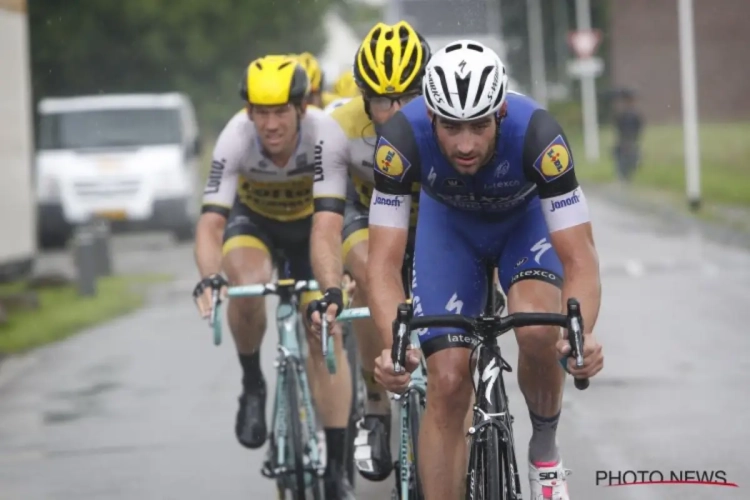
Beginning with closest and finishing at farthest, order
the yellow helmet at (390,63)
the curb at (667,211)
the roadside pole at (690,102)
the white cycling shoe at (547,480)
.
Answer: the white cycling shoe at (547,480) < the yellow helmet at (390,63) < the curb at (667,211) < the roadside pole at (690,102)

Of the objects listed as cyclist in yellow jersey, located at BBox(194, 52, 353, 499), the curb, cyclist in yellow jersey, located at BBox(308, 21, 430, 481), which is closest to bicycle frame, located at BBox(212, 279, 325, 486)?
cyclist in yellow jersey, located at BBox(194, 52, 353, 499)

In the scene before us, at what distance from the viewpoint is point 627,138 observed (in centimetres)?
3628

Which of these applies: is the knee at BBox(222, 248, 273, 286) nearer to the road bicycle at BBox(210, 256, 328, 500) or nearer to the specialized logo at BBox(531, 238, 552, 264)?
the road bicycle at BBox(210, 256, 328, 500)

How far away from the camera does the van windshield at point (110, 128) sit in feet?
86.8

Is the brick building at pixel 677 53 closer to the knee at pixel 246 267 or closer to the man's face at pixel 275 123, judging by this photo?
the knee at pixel 246 267

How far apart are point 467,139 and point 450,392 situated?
2.85ft

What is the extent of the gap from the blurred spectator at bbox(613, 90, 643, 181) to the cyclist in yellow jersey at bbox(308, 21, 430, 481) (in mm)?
28780

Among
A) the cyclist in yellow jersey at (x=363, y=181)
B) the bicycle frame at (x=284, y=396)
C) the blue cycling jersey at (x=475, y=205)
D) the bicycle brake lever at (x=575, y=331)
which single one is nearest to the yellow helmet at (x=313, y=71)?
the cyclist in yellow jersey at (x=363, y=181)

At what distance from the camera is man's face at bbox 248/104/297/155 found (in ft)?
23.4

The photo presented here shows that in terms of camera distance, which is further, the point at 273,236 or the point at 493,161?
the point at 273,236

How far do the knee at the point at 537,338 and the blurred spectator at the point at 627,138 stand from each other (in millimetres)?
30542

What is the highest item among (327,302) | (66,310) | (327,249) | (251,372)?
(327,249)

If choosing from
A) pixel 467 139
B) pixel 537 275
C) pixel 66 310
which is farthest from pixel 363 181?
pixel 66 310

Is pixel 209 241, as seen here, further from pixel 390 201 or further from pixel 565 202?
pixel 565 202
